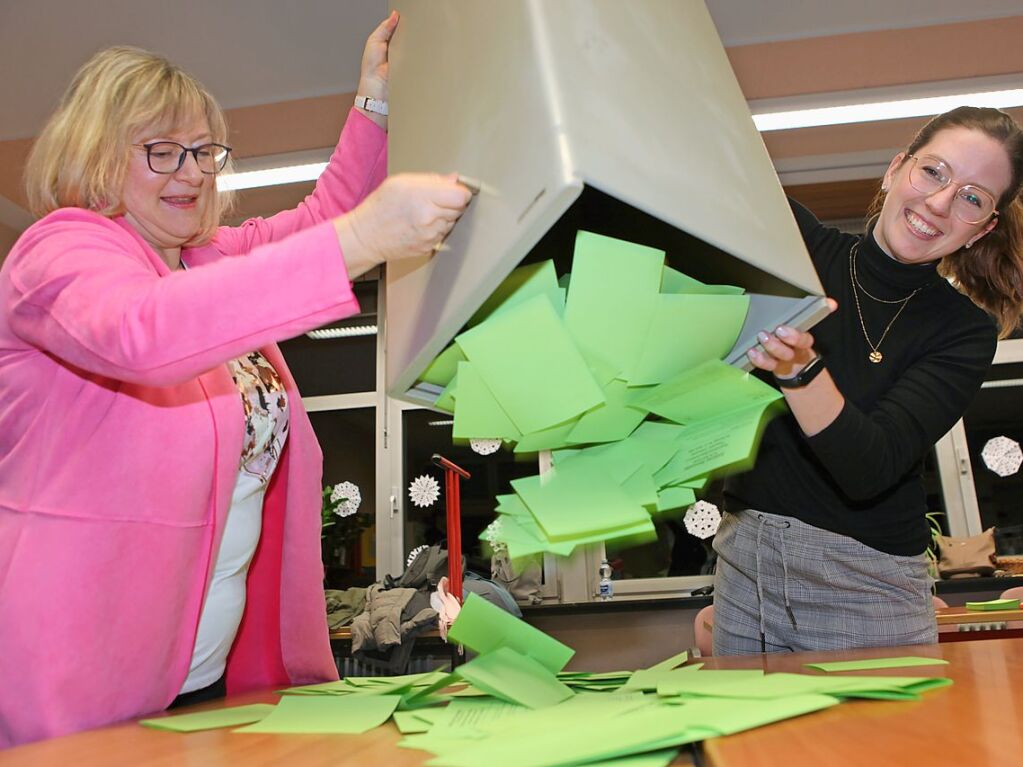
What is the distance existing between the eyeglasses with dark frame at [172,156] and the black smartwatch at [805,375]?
2.29 feet

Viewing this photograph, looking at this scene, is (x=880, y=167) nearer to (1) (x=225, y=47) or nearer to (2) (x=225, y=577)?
(1) (x=225, y=47)

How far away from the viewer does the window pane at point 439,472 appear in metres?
4.82

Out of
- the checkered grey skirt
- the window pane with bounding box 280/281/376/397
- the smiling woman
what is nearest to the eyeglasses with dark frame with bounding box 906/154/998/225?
the smiling woman

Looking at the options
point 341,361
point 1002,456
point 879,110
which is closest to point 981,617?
point 879,110

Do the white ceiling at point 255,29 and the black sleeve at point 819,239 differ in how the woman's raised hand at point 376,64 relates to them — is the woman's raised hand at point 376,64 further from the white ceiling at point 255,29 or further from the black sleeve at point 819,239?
the white ceiling at point 255,29

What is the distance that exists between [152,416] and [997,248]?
46.8 inches

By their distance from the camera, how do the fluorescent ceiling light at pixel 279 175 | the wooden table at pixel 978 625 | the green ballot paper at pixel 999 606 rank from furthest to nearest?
1. the fluorescent ceiling light at pixel 279 175
2. the green ballot paper at pixel 999 606
3. the wooden table at pixel 978 625

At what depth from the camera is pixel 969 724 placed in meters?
0.49

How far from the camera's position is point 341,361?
5418 mm

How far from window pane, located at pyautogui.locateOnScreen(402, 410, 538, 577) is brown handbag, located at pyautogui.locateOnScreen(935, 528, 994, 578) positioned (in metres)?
2.12

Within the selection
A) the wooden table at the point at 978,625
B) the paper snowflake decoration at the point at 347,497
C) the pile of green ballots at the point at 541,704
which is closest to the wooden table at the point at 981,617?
the wooden table at the point at 978,625

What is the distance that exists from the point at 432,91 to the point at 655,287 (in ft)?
0.96

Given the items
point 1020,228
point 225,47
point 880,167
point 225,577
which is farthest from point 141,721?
point 880,167

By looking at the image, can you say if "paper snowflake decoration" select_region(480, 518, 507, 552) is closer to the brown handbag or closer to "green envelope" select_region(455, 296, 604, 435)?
"green envelope" select_region(455, 296, 604, 435)
